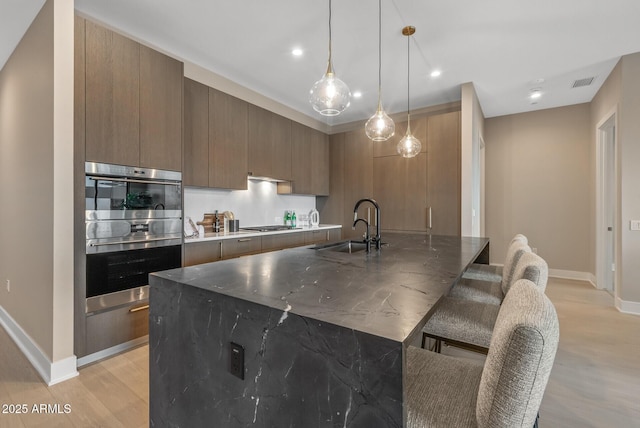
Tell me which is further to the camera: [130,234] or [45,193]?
[130,234]

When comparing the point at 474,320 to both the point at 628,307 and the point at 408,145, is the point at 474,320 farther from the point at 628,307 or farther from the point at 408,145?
the point at 628,307

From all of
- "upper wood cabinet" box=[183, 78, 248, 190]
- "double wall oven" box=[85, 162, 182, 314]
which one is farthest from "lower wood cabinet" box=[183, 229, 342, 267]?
"upper wood cabinet" box=[183, 78, 248, 190]

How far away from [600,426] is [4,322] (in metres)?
4.93

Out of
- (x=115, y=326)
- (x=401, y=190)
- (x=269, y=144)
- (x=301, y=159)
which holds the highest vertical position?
(x=269, y=144)

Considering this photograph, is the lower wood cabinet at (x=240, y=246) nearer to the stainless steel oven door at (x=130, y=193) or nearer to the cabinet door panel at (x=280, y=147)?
the stainless steel oven door at (x=130, y=193)

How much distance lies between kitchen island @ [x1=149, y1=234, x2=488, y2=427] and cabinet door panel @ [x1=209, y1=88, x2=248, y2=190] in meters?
2.19

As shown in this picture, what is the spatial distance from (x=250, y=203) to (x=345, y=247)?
2.35 metres

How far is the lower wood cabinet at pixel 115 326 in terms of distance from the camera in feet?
7.41

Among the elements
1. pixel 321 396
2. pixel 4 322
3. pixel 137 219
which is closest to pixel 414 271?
pixel 321 396

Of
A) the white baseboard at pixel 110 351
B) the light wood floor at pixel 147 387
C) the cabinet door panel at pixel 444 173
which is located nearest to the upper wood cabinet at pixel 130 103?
the white baseboard at pixel 110 351

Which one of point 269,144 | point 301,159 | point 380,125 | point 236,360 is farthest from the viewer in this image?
point 301,159

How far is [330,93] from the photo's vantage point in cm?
208

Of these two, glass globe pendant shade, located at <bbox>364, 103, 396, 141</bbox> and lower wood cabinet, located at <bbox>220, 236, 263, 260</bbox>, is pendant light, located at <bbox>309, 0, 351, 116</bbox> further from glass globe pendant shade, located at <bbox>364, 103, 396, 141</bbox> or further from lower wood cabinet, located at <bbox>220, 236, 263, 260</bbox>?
lower wood cabinet, located at <bbox>220, 236, 263, 260</bbox>

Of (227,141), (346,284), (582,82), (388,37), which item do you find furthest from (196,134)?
(582,82)
